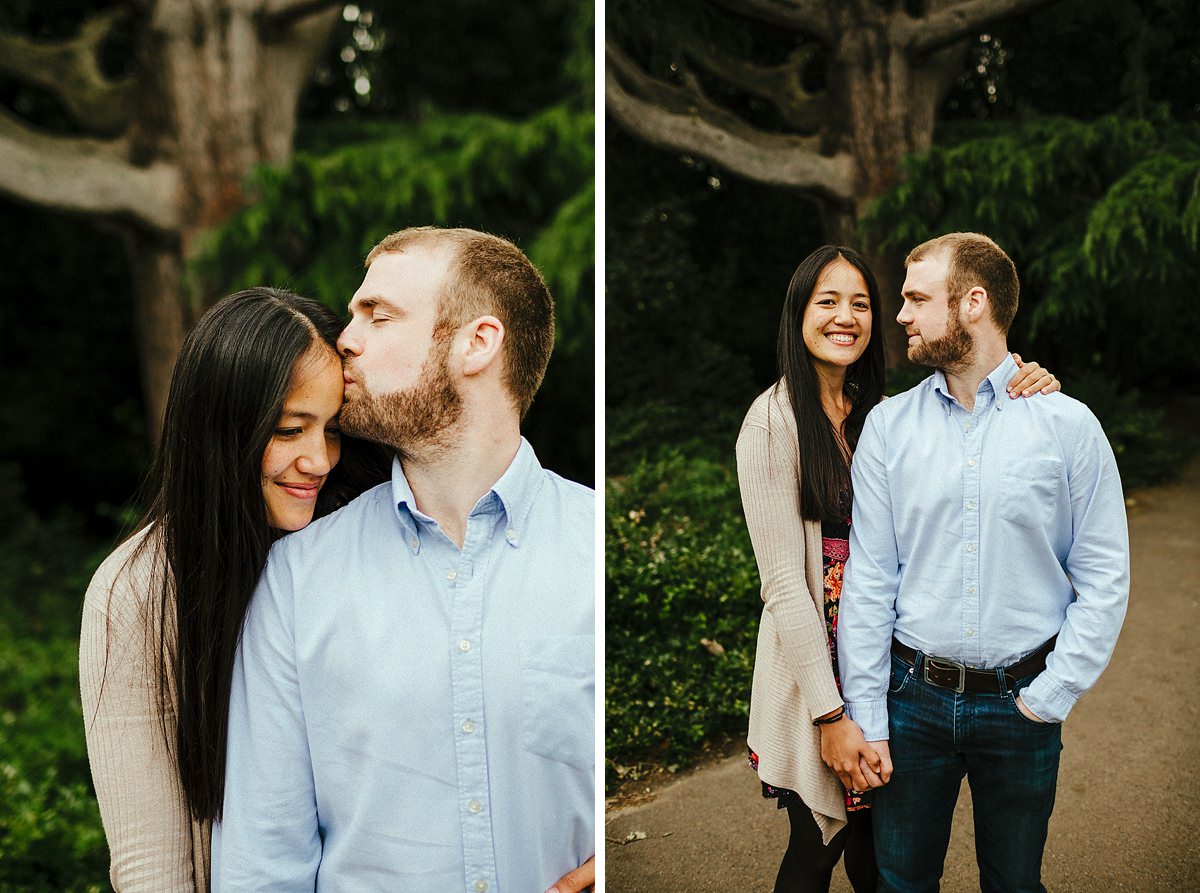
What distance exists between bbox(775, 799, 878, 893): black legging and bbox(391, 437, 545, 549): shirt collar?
29.2 inches

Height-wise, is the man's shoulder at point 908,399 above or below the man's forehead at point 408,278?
below

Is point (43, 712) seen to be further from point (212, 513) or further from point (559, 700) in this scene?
point (559, 700)

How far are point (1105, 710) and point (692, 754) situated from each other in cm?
82

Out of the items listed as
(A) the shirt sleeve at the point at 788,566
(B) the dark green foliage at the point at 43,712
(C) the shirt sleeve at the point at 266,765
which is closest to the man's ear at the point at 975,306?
(A) the shirt sleeve at the point at 788,566

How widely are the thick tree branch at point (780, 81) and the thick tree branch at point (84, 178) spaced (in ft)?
11.8

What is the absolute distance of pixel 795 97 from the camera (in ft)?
6.92

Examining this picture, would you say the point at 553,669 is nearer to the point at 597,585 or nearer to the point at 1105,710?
the point at 597,585

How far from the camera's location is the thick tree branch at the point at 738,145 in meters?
2.03

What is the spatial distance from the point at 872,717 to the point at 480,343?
897 mm

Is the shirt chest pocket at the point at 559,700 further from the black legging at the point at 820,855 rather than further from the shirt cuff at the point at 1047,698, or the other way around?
the shirt cuff at the point at 1047,698

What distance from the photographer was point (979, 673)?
1.57m

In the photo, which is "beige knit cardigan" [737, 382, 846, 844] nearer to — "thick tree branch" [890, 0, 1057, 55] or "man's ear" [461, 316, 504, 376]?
"man's ear" [461, 316, 504, 376]

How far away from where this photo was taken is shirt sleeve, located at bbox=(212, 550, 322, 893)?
4.46ft

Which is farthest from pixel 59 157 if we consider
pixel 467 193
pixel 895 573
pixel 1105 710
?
pixel 1105 710
